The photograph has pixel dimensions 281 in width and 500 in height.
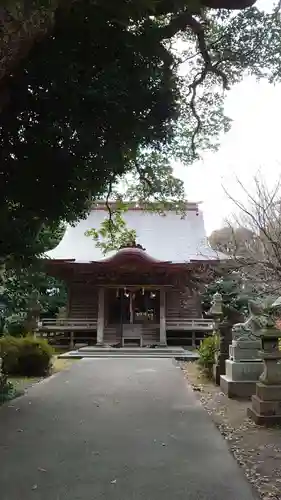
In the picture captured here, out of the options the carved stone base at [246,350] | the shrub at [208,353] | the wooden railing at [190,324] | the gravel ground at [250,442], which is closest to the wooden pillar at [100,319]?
the wooden railing at [190,324]

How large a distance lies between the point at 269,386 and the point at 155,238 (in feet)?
62.0

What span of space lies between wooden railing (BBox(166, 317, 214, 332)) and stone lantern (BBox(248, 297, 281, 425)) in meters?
13.4

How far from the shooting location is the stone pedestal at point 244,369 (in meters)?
7.70

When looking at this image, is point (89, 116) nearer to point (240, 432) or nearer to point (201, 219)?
point (240, 432)

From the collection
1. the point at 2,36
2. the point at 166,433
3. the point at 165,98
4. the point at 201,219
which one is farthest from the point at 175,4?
the point at 201,219

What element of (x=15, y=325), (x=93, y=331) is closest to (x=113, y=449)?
(x=15, y=325)

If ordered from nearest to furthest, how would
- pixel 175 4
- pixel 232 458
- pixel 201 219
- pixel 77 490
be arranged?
1. pixel 77 490
2. pixel 232 458
3. pixel 175 4
4. pixel 201 219

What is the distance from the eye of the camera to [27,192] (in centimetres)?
667

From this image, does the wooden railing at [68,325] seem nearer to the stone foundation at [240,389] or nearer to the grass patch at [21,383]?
the grass patch at [21,383]

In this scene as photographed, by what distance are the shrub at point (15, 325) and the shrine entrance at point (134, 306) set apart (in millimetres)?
4656

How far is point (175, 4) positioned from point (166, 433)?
5.21 metres

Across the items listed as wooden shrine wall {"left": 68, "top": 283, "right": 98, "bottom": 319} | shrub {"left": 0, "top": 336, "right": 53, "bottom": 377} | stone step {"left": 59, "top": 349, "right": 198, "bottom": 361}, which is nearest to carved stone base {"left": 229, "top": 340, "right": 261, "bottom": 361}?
shrub {"left": 0, "top": 336, "right": 53, "bottom": 377}

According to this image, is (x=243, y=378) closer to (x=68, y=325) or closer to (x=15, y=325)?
(x=15, y=325)

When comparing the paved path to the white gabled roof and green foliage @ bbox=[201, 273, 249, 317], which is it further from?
the white gabled roof
